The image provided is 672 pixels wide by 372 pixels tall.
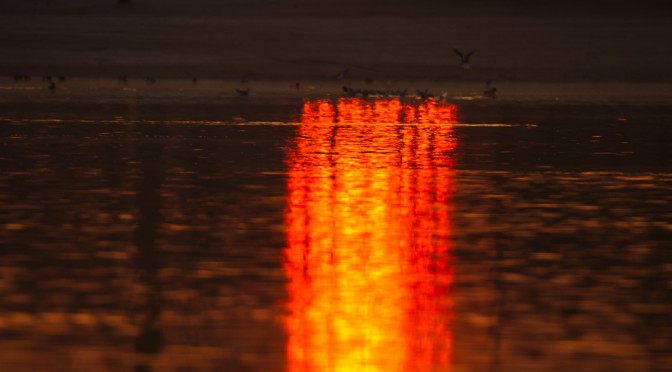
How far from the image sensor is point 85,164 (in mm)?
16844

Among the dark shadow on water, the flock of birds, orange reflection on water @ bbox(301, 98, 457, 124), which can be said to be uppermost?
the flock of birds

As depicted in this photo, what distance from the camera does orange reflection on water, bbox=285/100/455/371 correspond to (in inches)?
292

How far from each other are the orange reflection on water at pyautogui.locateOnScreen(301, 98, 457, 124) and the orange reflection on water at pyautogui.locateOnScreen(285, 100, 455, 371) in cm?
Result: 591

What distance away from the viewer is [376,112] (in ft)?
91.1

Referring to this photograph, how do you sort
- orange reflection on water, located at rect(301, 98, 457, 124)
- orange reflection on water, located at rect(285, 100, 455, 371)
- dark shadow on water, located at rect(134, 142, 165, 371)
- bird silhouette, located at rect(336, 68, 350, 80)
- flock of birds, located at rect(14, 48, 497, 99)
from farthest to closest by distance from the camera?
bird silhouette, located at rect(336, 68, 350, 80)
flock of birds, located at rect(14, 48, 497, 99)
orange reflection on water, located at rect(301, 98, 457, 124)
dark shadow on water, located at rect(134, 142, 165, 371)
orange reflection on water, located at rect(285, 100, 455, 371)

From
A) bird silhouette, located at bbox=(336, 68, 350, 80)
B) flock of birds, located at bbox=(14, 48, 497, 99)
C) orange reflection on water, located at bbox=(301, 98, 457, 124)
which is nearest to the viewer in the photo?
orange reflection on water, located at bbox=(301, 98, 457, 124)

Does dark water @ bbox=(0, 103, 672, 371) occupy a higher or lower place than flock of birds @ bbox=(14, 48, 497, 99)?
lower

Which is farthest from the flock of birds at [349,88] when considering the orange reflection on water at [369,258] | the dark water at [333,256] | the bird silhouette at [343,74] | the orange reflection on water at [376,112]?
the orange reflection on water at [369,258]

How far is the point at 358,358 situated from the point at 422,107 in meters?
22.5

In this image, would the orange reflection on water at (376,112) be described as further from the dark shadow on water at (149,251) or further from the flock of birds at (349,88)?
the dark shadow on water at (149,251)

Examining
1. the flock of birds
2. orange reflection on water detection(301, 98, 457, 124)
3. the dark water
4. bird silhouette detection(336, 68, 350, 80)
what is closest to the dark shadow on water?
the dark water

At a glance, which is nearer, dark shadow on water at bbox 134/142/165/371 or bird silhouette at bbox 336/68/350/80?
dark shadow on water at bbox 134/142/165/371

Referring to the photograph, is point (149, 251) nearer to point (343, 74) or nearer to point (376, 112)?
point (376, 112)

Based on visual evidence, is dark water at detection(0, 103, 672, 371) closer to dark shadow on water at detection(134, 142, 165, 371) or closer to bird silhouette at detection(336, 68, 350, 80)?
dark shadow on water at detection(134, 142, 165, 371)
